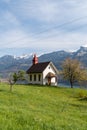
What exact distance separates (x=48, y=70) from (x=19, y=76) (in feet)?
143

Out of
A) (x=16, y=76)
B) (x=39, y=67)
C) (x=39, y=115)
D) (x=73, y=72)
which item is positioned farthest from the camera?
(x=39, y=67)

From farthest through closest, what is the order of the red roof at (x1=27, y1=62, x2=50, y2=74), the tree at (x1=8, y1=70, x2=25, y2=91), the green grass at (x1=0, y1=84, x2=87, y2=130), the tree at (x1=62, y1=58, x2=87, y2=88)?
the tree at (x1=62, y1=58, x2=87, y2=88), the red roof at (x1=27, y1=62, x2=50, y2=74), the tree at (x1=8, y1=70, x2=25, y2=91), the green grass at (x1=0, y1=84, x2=87, y2=130)

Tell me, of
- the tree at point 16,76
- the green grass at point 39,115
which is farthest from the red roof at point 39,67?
the green grass at point 39,115

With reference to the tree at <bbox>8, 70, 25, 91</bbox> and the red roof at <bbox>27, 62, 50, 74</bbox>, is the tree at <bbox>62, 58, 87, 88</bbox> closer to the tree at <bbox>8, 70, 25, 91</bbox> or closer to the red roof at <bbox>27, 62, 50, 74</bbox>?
the red roof at <bbox>27, 62, 50, 74</bbox>

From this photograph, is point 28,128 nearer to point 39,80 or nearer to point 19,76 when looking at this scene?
point 19,76

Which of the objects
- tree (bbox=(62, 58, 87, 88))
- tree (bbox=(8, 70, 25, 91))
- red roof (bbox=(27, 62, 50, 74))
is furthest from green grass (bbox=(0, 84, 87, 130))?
tree (bbox=(62, 58, 87, 88))

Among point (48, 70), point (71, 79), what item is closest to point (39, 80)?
point (48, 70)

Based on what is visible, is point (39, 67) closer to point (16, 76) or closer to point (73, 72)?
point (73, 72)

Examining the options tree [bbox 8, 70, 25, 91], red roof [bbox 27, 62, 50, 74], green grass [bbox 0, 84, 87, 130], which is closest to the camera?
green grass [bbox 0, 84, 87, 130]

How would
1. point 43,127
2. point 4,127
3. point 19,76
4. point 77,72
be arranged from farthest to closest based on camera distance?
1. point 77,72
2. point 19,76
3. point 43,127
4. point 4,127

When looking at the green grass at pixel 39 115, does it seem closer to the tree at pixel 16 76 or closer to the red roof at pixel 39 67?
the tree at pixel 16 76

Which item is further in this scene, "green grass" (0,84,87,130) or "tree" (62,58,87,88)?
"tree" (62,58,87,88)

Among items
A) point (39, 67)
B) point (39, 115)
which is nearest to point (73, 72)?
point (39, 67)

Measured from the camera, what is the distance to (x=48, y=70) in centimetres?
9669
